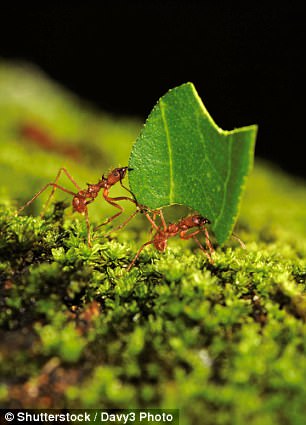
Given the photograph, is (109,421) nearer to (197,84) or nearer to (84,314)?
(84,314)

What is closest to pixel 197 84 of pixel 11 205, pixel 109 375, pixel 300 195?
pixel 300 195

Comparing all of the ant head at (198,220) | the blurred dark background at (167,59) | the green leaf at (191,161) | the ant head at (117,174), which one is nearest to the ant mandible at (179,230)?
the ant head at (198,220)

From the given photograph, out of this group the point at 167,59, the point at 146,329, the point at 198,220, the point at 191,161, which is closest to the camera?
the point at 146,329

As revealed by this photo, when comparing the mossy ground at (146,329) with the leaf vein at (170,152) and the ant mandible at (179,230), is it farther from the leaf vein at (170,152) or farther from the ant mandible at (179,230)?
the leaf vein at (170,152)

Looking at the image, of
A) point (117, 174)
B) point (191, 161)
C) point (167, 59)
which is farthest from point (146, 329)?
point (167, 59)

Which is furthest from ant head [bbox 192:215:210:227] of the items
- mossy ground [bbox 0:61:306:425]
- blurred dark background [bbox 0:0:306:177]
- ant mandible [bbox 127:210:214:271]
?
blurred dark background [bbox 0:0:306:177]

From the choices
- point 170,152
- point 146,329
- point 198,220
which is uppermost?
point 170,152

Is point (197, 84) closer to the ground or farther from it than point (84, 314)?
farther from it

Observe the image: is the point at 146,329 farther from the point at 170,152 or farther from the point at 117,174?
the point at 117,174
